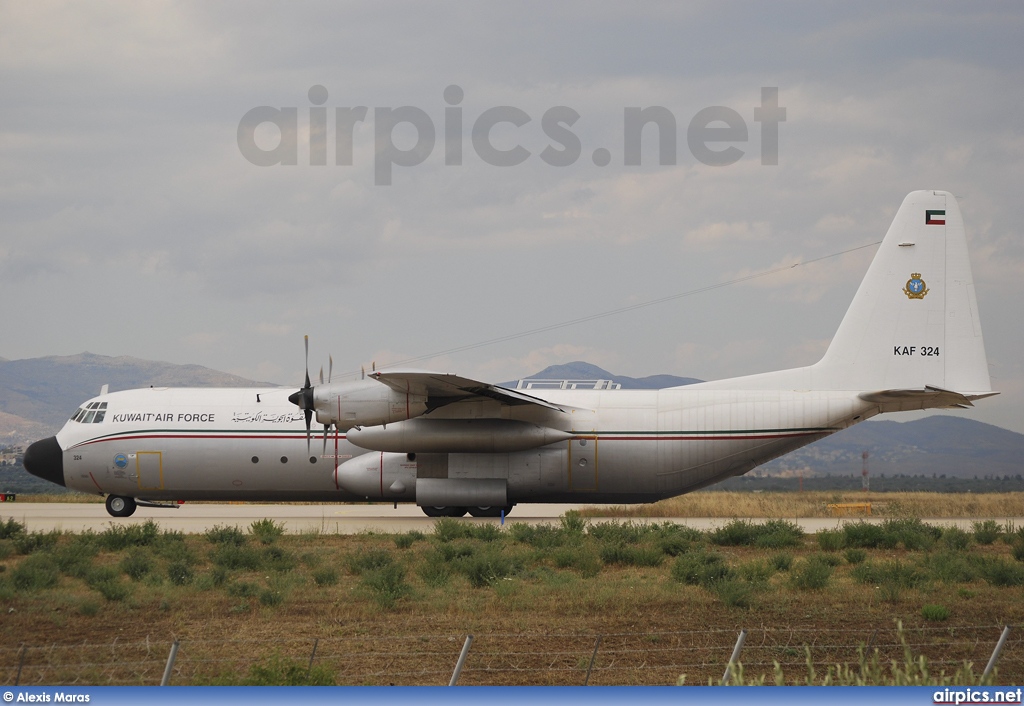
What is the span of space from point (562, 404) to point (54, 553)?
45.5 ft

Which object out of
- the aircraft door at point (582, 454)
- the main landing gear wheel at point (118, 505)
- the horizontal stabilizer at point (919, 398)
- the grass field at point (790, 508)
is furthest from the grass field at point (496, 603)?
the grass field at point (790, 508)

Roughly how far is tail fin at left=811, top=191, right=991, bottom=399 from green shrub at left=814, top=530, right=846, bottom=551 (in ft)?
19.6

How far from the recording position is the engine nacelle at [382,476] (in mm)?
28422

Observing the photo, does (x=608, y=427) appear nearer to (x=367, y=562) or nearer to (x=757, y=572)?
(x=757, y=572)

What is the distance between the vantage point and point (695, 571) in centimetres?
1833

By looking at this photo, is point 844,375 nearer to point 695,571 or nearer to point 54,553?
point 695,571

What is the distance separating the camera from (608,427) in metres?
28.4

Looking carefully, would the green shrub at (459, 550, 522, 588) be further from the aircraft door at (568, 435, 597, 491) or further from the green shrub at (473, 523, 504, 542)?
the aircraft door at (568, 435, 597, 491)

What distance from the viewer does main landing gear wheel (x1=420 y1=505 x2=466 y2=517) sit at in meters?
30.2

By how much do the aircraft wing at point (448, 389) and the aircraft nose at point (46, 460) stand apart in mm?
11647

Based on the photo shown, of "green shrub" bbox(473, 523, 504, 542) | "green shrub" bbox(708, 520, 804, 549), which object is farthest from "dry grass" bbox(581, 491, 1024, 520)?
"green shrub" bbox(473, 523, 504, 542)

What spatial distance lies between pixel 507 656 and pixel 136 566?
9127 millimetres

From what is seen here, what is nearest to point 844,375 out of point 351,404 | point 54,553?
point 351,404

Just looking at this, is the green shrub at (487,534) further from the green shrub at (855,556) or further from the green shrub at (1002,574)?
the green shrub at (1002,574)
